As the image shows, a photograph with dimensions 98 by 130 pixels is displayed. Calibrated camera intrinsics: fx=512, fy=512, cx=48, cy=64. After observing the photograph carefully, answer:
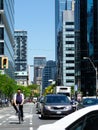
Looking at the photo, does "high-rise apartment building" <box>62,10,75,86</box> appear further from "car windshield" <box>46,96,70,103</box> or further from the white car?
the white car

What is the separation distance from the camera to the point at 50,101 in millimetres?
29141

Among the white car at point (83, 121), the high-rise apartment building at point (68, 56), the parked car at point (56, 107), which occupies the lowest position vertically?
the high-rise apartment building at point (68, 56)

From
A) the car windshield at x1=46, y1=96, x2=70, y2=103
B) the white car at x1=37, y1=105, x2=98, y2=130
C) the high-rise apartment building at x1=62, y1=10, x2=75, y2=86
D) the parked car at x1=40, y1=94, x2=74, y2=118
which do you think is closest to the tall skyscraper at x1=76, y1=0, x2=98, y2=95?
the high-rise apartment building at x1=62, y1=10, x2=75, y2=86

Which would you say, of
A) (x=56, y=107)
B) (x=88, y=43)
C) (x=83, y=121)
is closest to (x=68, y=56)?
(x=88, y=43)

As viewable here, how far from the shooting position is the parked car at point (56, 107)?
91.1 ft

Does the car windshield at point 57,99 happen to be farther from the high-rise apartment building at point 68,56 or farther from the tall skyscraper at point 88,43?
the high-rise apartment building at point 68,56

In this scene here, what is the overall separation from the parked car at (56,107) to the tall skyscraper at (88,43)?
234ft

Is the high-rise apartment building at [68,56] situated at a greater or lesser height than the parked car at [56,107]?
lesser

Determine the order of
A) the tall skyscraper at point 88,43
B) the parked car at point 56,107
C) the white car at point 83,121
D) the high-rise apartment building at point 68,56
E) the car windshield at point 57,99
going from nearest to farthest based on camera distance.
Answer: the white car at point 83,121, the parked car at point 56,107, the car windshield at point 57,99, the tall skyscraper at point 88,43, the high-rise apartment building at point 68,56

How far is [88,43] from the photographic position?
106 m

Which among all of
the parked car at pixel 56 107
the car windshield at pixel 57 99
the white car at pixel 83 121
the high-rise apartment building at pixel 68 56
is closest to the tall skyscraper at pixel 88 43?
the high-rise apartment building at pixel 68 56

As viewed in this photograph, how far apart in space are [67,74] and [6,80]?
259 ft

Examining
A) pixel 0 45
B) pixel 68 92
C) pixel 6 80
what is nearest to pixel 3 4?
pixel 0 45

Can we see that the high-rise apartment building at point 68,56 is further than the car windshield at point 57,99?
Yes
